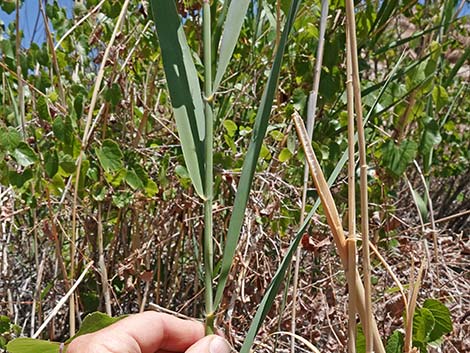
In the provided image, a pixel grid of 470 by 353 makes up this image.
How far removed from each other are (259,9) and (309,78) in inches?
6.0

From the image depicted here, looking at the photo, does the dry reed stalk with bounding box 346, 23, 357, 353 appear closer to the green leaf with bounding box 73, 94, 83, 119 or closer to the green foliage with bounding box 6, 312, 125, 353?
the green foliage with bounding box 6, 312, 125, 353

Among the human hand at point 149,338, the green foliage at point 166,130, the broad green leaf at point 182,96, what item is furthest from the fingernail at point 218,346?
the green foliage at point 166,130

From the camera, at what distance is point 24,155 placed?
92 cm

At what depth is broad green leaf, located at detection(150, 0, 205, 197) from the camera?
1.86ft

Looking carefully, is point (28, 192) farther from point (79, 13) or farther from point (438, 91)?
point (438, 91)

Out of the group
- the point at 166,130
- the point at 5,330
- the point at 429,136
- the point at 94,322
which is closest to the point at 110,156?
the point at 166,130

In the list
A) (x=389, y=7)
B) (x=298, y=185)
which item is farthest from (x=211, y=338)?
(x=389, y=7)

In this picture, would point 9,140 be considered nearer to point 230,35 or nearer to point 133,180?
point 133,180

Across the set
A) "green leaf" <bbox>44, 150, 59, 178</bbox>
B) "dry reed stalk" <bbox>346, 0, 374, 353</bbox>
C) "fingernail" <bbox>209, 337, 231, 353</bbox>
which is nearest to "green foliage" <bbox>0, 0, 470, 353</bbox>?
"green leaf" <bbox>44, 150, 59, 178</bbox>

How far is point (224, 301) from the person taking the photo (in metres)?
1.06

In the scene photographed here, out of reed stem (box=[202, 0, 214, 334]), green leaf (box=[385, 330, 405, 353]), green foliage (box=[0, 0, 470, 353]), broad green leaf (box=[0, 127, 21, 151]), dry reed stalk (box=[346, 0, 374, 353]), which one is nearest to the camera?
dry reed stalk (box=[346, 0, 374, 353])

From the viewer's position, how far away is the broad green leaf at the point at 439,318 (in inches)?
29.3

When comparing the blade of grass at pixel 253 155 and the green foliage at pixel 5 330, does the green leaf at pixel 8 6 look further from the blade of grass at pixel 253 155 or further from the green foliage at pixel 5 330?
the blade of grass at pixel 253 155

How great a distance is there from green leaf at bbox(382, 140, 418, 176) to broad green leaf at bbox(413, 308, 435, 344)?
379mm
